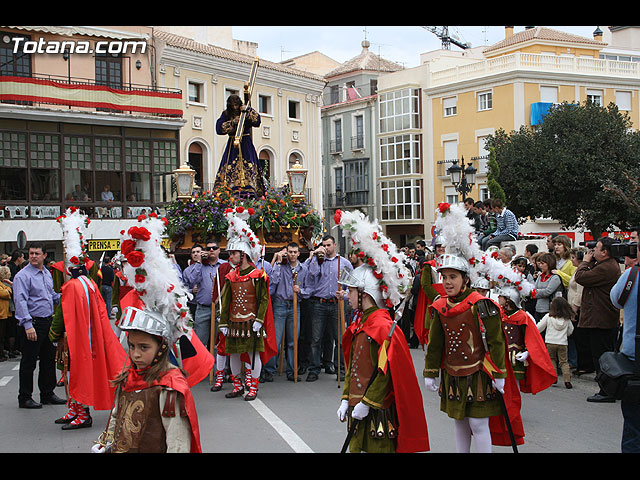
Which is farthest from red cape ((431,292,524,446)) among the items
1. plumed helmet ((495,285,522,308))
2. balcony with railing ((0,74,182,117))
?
balcony with railing ((0,74,182,117))

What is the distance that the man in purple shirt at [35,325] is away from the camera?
28.2 ft

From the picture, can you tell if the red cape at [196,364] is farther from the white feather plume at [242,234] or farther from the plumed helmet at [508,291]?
the white feather plume at [242,234]

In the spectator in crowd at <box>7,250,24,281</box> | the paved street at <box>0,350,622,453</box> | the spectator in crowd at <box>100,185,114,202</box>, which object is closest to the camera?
the paved street at <box>0,350,622,453</box>

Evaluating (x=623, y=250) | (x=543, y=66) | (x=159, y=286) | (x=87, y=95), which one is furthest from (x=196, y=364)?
(x=543, y=66)

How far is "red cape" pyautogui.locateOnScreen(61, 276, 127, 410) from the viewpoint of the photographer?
7.39m

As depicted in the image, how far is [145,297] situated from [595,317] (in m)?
7.32

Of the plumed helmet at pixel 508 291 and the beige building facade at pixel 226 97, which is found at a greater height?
the beige building facade at pixel 226 97

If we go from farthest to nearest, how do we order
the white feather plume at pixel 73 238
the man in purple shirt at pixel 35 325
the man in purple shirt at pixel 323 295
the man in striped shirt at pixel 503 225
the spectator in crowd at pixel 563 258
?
the man in striped shirt at pixel 503 225 → the spectator in crowd at pixel 563 258 → the man in purple shirt at pixel 323 295 → the man in purple shirt at pixel 35 325 → the white feather plume at pixel 73 238

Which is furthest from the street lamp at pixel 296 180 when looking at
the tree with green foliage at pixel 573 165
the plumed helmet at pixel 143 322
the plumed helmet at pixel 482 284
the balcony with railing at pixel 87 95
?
the tree with green foliage at pixel 573 165

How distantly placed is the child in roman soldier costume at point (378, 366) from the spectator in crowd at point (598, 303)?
4.99m

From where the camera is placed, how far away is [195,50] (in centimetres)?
3244

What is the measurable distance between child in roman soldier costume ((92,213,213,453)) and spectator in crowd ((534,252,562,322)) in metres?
7.48

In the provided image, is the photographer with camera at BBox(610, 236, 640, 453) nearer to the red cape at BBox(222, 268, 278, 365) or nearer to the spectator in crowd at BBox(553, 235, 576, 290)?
the red cape at BBox(222, 268, 278, 365)

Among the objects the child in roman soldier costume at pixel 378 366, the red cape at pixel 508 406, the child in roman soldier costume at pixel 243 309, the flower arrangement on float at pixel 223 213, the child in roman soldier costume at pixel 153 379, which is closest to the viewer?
the child in roman soldier costume at pixel 153 379
